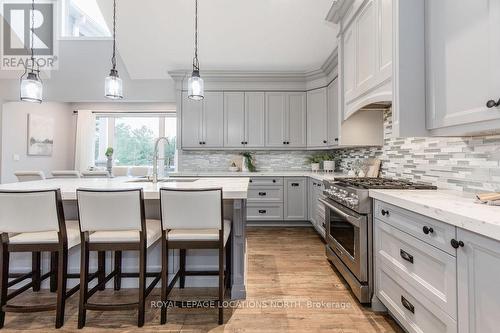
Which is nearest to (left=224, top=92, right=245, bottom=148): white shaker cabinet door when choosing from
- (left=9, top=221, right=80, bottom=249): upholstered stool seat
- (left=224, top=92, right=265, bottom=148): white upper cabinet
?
(left=224, top=92, right=265, bottom=148): white upper cabinet

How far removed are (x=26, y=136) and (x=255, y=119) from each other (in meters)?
4.99

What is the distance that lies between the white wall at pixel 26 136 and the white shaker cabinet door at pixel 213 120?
409cm

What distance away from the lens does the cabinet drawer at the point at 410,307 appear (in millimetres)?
1306

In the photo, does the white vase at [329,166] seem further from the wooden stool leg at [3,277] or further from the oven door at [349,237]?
the wooden stool leg at [3,277]

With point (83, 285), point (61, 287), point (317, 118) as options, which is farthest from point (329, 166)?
point (61, 287)

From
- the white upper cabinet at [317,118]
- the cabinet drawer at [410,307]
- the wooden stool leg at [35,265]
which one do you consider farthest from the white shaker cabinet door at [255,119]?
the wooden stool leg at [35,265]

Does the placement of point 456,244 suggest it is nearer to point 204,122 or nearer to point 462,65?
point 462,65

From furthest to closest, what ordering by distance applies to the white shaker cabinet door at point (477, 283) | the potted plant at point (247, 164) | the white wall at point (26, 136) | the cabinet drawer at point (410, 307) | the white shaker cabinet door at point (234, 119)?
the white wall at point (26, 136)
the potted plant at point (247, 164)
the white shaker cabinet door at point (234, 119)
the cabinet drawer at point (410, 307)
the white shaker cabinet door at point (477, 283)

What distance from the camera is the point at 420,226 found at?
1.45 m

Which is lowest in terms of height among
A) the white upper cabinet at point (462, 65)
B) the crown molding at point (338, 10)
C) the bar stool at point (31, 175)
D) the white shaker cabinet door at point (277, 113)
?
the bar stool at point (31, 175)

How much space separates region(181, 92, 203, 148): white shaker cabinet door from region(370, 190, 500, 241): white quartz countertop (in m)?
3.48

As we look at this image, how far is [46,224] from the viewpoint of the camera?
1732 mm

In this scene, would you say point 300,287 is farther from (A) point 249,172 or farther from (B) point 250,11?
(B) point 250,11

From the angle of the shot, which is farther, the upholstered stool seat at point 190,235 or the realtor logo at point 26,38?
the realtor logo at point 26,38
